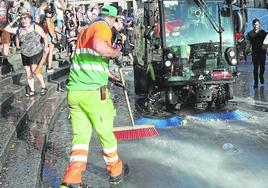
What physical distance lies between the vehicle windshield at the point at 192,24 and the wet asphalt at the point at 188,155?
1458mm

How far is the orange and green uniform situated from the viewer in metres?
4.87

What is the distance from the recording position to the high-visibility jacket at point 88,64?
16.1 feet

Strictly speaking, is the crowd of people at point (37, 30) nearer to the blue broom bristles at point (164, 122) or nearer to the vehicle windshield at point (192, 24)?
the vehicle windshield at point (192, 24)

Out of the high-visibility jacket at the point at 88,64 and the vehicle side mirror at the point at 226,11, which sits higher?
the vehicle side mirror at the point at 226,11

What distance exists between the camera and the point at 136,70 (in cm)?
1216

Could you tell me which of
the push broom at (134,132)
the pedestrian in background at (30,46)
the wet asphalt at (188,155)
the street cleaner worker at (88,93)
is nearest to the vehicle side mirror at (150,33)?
the wet asphalt at (188,155)

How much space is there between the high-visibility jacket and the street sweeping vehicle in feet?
13.5

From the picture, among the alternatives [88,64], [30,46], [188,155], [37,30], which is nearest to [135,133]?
[188,155]

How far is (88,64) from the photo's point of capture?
495 cm

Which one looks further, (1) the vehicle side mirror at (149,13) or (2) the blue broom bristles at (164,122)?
(1) the vehicle side mirror at (149,13)

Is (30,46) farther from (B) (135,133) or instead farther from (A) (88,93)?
(A) (88,93)

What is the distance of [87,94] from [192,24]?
4.85m

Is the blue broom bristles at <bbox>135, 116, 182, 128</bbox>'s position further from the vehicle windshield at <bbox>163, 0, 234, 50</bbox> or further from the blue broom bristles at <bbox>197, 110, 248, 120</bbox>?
the vehicle windshield at <bbox>163, 0, 234, 50</bbox>

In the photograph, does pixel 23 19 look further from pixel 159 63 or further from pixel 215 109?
pixel 215 109
